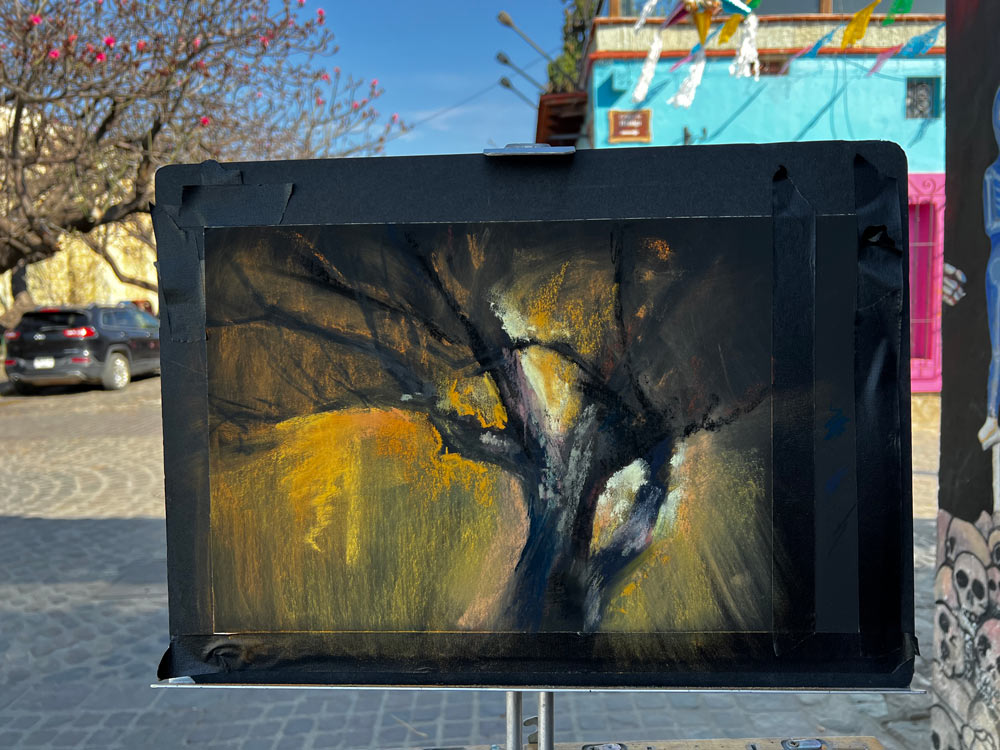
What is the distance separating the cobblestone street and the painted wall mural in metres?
0.72

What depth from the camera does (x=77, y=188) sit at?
1332 cm

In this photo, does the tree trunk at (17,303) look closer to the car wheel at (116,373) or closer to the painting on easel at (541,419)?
the car wheel at (116,373)

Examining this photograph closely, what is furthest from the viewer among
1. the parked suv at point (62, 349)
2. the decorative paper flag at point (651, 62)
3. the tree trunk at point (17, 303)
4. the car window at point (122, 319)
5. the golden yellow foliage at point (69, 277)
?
the golden yellow foliage at point (69, 277)

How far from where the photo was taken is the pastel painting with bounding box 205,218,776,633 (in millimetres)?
1293

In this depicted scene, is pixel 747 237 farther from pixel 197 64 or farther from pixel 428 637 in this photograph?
pixel 197 64

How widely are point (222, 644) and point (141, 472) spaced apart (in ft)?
25.3

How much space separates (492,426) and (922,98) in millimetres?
12147

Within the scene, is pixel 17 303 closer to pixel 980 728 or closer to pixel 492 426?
pixel 492 426

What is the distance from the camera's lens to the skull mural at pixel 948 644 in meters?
2.26

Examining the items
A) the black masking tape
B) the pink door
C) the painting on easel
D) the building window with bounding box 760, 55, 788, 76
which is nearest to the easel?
the painting on easel

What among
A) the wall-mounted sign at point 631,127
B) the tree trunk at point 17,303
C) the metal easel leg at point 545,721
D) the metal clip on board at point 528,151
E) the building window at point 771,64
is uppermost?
the building window at point 771,64

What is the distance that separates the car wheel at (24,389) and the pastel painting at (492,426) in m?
16.5

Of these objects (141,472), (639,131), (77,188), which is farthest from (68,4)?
(639,131)

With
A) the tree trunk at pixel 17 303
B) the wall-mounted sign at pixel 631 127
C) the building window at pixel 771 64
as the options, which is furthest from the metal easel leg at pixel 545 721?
the tree trunk at pixel 17 303
